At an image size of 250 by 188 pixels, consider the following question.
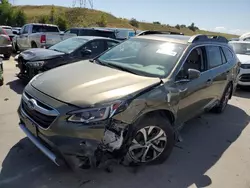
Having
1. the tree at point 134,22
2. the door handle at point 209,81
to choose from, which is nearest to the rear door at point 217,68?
the door handle at point 209,81

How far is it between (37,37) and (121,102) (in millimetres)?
10759

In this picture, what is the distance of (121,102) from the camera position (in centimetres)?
293

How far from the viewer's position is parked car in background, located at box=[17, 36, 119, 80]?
6754 mm

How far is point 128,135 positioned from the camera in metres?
3.05

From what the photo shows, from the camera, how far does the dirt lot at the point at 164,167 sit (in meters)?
3.11

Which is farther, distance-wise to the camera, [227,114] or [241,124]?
[227,114]

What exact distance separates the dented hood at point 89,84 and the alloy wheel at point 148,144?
57 centimetres

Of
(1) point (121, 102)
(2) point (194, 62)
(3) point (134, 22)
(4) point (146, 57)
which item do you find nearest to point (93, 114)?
(1) point (121, 102)

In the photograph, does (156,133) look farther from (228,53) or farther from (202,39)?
(228,53)

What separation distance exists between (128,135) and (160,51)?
1622mm

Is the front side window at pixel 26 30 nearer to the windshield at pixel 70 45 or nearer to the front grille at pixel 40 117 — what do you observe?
the windshield at pixel 70 45

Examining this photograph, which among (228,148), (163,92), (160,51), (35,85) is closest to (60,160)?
(35,85)

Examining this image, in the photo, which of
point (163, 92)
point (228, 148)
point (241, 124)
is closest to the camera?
point (163, 92)

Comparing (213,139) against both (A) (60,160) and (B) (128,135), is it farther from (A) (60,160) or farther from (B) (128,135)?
(A) (60,160)
